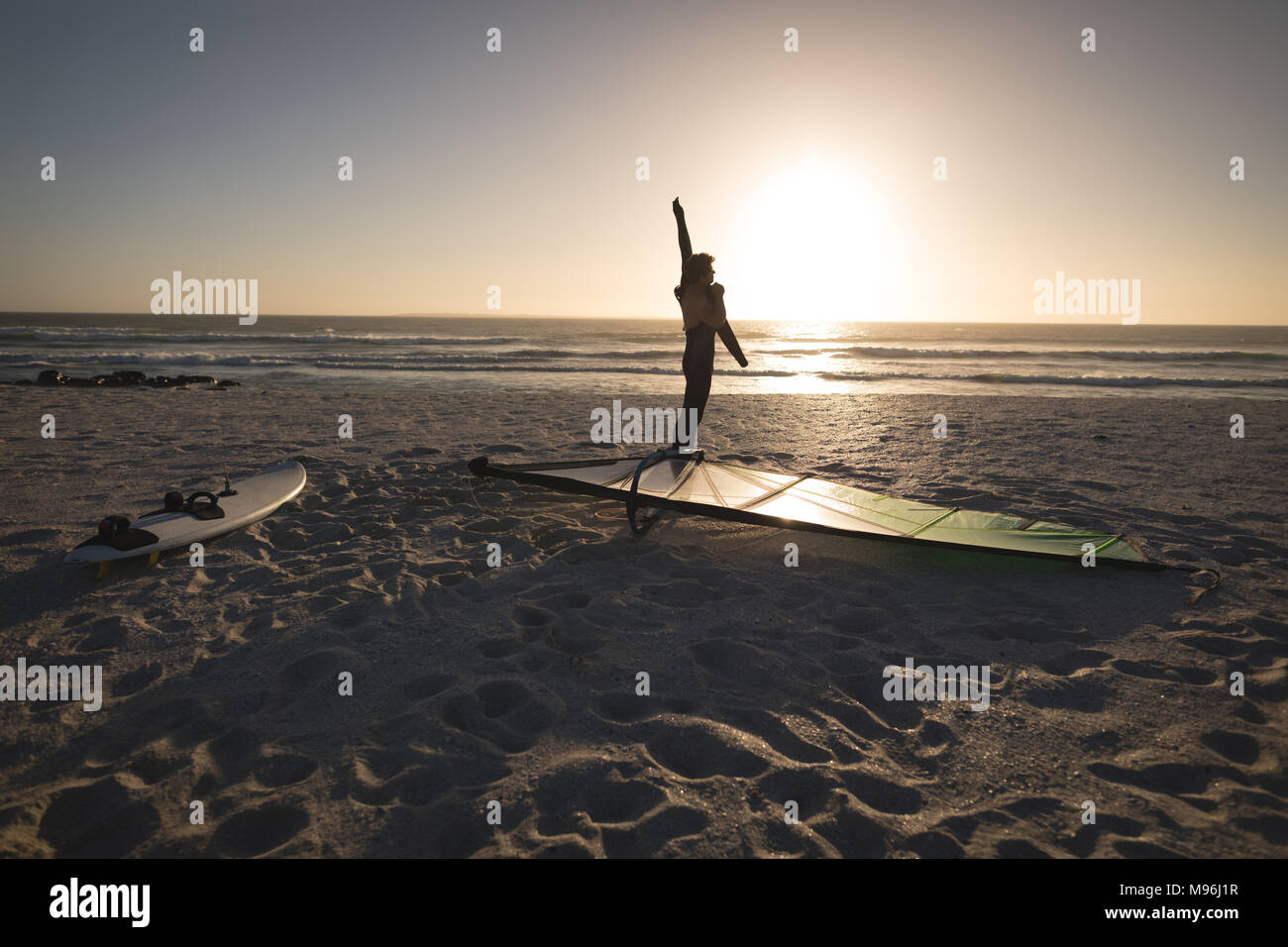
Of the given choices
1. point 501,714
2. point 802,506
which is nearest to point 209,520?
point 501,714

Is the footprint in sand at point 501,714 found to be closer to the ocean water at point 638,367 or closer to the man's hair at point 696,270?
the man's hair at point 696,270

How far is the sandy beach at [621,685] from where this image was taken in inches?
86.0

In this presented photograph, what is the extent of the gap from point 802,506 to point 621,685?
7.68ft

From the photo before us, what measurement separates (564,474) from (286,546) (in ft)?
7.16

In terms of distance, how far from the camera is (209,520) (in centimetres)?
466

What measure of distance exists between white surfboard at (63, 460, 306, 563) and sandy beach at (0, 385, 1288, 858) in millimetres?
150

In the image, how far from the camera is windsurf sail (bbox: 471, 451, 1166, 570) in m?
4.23

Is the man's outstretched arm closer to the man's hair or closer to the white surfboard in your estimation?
the man's hair

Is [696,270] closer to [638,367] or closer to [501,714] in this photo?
[501,714]

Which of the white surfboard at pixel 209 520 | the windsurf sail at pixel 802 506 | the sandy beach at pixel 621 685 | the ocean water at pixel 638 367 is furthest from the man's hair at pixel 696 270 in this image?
the ocean water at pixel 638 367

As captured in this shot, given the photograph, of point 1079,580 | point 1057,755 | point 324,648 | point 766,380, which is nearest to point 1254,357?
point 766,380

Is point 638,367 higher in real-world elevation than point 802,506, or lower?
higher

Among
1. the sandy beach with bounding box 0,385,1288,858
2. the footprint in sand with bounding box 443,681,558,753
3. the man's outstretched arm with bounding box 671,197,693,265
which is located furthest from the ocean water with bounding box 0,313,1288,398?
the footprint in sand with bounding box 443,681,558,753
